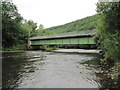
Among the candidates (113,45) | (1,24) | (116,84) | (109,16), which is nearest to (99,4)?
(109,16)

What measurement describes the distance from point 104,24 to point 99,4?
2.13 meters

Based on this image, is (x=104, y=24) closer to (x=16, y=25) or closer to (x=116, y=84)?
(x=116, y=84)

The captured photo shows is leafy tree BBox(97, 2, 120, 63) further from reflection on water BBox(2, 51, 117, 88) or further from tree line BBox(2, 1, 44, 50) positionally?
tree line BBox(2, 1, 44, 50)

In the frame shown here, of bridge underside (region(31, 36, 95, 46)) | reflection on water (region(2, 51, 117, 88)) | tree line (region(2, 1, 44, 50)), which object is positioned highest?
tree line (region(2, 1, 44, 50))

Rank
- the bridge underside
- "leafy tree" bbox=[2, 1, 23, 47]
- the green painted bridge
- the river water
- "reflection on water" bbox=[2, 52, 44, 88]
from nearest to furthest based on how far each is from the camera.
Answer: the river water → "reflection on water" bbox=[2, 52, 44, 88] → the bridge underside → the green painted bridge → "leafy tree" bbox=[2, 1, 23, 47]

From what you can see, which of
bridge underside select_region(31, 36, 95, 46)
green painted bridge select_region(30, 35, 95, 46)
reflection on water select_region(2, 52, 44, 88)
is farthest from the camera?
green painted bridge select_region(30, 35, 95, 46)

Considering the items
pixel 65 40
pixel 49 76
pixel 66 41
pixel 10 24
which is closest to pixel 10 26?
pixel 10 24

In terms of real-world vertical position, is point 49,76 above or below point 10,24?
below

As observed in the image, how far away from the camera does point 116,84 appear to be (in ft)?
30.0

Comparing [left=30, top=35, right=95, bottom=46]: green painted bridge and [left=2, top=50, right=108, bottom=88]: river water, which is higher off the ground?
[left=30, top=35, right=95, bottom=46]: green painted bridge

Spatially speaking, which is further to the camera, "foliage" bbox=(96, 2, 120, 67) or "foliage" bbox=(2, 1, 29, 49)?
"foliage" bbox=(2, 1, 29, 49)

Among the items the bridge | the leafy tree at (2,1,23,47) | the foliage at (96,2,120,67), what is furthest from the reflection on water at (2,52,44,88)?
the leafy tree at (2,1,23,47)

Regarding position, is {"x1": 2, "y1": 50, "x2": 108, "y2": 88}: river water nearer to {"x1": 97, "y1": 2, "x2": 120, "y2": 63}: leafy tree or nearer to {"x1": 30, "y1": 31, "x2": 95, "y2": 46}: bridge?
{"x1": 97, "y1": 2, "x2": 120, "y2": 63}: leafy tree

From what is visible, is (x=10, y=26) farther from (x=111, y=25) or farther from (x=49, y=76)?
(x=111, y=25)
